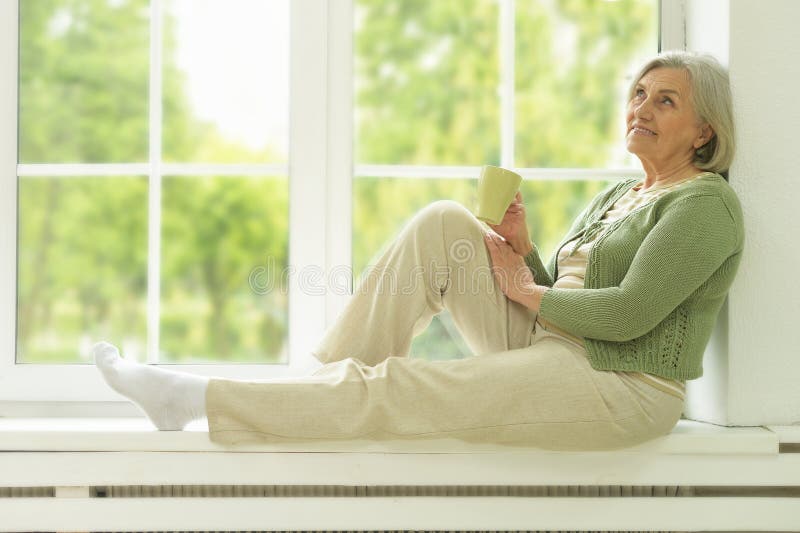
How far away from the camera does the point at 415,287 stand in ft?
5.34

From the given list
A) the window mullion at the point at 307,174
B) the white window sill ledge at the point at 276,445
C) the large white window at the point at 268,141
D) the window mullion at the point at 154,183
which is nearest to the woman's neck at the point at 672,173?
the large white window at the point at 268,141

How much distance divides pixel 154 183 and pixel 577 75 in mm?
1247

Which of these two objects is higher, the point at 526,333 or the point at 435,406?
Result: the point at 526,333

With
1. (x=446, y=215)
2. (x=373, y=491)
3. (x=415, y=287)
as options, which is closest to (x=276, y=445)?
(x=373, y=491)

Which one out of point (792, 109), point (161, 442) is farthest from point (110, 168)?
point (792, 109)

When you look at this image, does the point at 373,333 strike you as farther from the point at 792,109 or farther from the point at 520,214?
the point at 792,109

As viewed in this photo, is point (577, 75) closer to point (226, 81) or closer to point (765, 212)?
point (765, 212)

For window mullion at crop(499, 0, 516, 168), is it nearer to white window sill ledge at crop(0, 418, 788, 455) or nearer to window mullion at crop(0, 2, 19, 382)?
white window sill ledge at crop(0, 418, 788, 455)

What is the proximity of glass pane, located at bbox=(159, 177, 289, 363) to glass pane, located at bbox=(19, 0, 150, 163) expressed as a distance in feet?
0.85

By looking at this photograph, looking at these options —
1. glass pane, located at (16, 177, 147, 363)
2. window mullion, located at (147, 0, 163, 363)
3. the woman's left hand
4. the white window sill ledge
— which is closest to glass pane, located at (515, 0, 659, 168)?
the woman's left hand

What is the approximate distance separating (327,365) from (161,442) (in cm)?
40

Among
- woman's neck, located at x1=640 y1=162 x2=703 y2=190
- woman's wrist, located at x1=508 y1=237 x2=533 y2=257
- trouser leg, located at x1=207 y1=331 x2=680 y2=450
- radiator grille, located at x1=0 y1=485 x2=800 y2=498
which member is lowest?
radiator grille, located at x1=0 y1=485 x2=800 y2=498

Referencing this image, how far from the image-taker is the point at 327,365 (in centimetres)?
164

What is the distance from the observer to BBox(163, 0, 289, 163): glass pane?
81.2 inches
